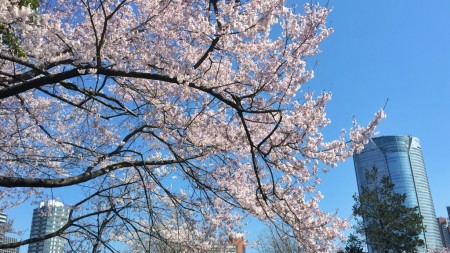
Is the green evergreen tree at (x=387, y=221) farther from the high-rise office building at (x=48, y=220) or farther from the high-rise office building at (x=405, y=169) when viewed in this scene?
the high-rise office building at (x=405, y=169)

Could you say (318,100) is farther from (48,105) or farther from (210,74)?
(48,105)

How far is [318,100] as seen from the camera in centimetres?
597

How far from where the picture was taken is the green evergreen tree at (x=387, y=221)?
2141 centimetres

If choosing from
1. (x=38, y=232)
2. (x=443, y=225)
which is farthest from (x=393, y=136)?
(x=38, y=232)

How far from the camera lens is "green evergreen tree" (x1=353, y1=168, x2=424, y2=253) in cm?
2141

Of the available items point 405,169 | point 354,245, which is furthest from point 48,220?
point 405,169

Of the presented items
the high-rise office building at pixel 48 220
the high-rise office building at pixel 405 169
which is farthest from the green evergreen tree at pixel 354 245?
the high-rise office building at pixel 405 169

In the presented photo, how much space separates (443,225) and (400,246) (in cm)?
9733

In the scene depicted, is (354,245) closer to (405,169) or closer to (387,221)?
(387,221)

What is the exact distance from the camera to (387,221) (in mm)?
21672

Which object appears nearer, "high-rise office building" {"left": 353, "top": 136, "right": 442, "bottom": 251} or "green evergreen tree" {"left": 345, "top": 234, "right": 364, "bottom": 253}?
"green evergreen tree" {"left": 345, "top": 234, "right": 364, "bottom": 253}

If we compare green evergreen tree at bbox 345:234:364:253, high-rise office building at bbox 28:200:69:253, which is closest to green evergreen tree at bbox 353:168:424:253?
green evergreen tree at bbox 345:234:364:253

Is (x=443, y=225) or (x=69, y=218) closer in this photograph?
(x=69, y=218)

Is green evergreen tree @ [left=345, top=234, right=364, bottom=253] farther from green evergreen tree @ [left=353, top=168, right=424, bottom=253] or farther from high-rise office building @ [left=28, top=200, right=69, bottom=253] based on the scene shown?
high-rise office building @ [left=28, top=200, right=69, bottom=253]
